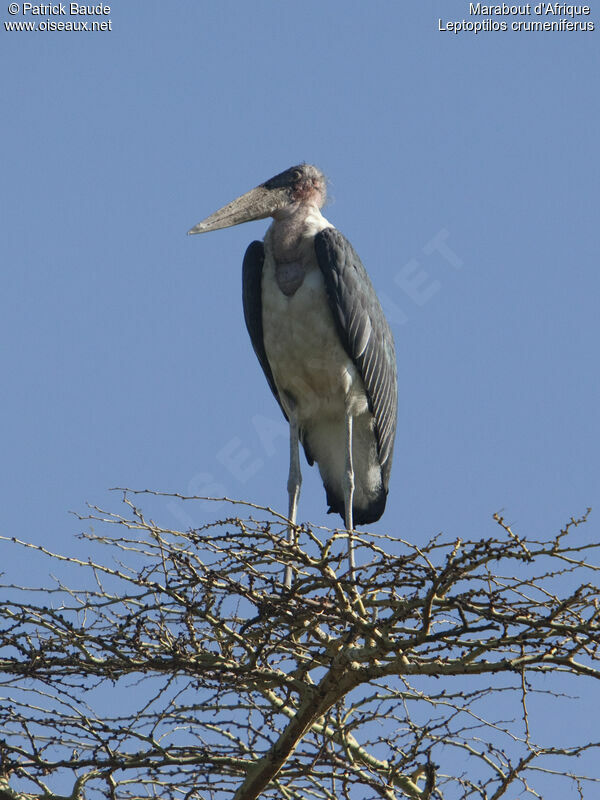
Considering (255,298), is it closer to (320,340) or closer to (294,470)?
(320,340)

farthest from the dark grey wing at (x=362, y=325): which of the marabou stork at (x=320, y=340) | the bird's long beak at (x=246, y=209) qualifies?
the bird's long beak at (x=246, y=209)

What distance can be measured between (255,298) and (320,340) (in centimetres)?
58

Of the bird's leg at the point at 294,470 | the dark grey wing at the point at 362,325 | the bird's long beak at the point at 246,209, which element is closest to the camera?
the dark grey wing at the point at 362,325

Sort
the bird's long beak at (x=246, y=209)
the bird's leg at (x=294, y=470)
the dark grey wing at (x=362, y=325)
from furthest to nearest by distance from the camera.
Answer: the bird's long beak at (x=246, y=209) → the bird's leg at (x=294, y=470) → the dark grey wing at (x=362, y=325)

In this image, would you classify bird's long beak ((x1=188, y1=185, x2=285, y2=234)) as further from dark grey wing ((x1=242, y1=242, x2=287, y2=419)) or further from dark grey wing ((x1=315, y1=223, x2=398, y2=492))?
dark grey wing ((x1=315, y1=223, x2=398, y2=492))

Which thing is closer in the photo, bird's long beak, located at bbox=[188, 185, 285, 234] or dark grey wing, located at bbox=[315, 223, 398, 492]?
dark grey wing, located at bbox=[315, 223, 398, 492]

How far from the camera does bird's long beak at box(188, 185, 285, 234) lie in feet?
28.3

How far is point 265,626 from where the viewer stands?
532 cm

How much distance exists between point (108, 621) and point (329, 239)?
3235mm

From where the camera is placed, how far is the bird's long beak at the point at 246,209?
864 cm

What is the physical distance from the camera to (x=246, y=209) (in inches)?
343

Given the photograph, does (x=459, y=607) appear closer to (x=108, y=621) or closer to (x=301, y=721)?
(x=301, y=721)

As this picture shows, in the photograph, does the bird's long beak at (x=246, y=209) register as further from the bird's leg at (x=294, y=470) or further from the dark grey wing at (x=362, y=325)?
the bird's leg at (x=294, y=470)

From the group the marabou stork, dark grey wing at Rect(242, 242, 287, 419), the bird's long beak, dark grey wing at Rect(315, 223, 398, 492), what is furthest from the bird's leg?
the bird's long beak
